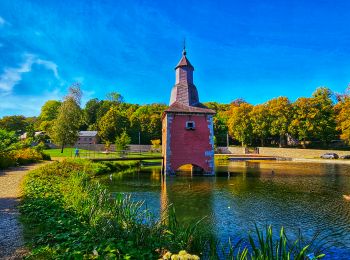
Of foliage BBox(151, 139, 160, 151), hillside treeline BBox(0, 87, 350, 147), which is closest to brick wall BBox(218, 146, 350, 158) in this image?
hillside treeline BBox(0, 87, 350, 147)

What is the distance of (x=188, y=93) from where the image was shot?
2505 cm

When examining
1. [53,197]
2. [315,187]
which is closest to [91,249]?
[53,197]

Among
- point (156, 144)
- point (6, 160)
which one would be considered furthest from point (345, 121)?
point (6, 160)

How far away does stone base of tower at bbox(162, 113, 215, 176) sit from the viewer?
24.0 meters

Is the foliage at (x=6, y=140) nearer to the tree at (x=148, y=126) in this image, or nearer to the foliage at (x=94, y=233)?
the foliage at (x=94, y=233)

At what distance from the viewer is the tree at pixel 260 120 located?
57.8m

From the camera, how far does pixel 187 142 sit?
79.4 ft

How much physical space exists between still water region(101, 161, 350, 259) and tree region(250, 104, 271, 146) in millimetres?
37298

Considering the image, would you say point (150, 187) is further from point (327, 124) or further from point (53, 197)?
point (327, 124)

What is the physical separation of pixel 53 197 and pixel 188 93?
16.1 meters

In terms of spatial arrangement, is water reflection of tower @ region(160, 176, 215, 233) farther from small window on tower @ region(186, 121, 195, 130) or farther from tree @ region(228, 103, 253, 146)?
tree @ region(228, 103, 253, 146)

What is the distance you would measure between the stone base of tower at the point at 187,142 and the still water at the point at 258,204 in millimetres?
2299

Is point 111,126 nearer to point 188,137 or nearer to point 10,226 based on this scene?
point 188,137

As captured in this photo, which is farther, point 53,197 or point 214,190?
point 214,190
